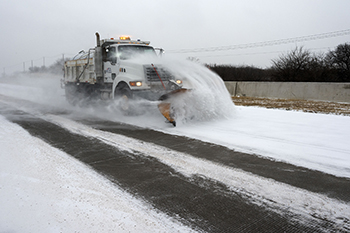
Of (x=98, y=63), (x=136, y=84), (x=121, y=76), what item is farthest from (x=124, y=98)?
(x=98, y=63)

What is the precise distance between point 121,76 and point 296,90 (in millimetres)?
12724

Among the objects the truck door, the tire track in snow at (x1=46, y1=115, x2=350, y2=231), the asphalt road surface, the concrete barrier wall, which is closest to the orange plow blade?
the asphalt road surface

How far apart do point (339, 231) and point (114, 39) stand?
31.4 feet

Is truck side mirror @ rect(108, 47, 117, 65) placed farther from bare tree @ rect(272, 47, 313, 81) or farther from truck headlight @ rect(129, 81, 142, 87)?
bare tree @ rect(272, 47, 313, 81)

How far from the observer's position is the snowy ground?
8.53 feet

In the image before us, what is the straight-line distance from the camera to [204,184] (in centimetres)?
348

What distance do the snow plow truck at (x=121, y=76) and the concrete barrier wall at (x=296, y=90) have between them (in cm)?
1064

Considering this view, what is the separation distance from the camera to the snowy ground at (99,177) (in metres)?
2.60

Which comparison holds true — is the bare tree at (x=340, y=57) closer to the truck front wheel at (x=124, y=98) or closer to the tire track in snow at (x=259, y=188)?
the truck front wheel at (x=124, y=98)

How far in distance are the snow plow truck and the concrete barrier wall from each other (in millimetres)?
10645

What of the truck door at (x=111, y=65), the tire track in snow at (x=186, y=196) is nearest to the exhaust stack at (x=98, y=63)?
the truck door at (x=111, y=65)

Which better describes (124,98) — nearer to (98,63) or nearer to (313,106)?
(98,63)

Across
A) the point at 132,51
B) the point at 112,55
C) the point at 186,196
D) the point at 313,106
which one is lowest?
the point at 186,196

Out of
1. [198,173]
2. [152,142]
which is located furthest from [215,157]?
[152,142]
